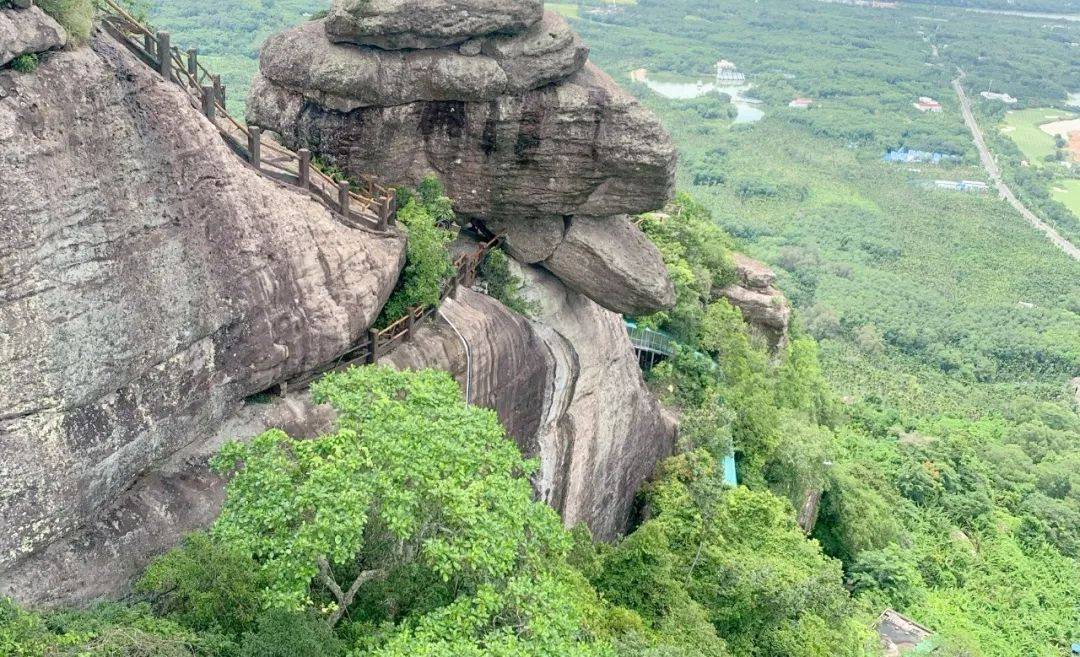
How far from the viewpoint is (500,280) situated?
76.1ft

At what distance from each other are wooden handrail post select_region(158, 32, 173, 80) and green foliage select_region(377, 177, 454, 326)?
5.26 m

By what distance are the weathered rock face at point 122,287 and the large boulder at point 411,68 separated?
4.34 meters

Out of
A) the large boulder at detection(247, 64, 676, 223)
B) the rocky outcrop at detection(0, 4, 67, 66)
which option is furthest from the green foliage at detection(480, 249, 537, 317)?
the rocky outcrop at detection(0, 4, 67, 66)

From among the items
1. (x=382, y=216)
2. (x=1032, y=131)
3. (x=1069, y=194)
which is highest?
(x=382, y=216)

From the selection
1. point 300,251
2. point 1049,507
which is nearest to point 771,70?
point 1049,507

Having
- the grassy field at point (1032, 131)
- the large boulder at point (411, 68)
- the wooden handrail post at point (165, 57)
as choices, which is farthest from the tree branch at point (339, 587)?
the grassy field at point (1032, 131)

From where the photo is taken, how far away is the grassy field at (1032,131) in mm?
125300

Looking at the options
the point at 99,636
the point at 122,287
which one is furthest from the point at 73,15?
the point at 99,636

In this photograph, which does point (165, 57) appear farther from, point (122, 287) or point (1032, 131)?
point (1032, 131)

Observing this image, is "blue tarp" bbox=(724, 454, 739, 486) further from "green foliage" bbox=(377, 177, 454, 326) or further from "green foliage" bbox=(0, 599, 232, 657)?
"green foliage" bbox=(0, 599, 232, 657)

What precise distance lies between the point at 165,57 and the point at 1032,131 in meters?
140

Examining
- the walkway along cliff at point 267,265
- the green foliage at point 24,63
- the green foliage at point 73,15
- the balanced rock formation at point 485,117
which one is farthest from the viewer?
the balanced rock formation at point 485,117

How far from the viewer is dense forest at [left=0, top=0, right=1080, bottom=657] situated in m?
12.6

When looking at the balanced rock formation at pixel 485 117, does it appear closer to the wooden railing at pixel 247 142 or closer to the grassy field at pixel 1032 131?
the wooden railing at pixel 247 142
